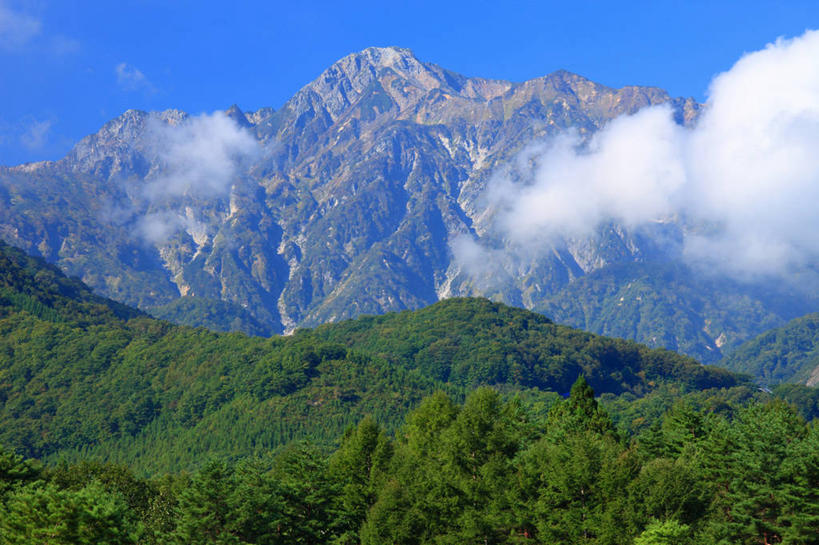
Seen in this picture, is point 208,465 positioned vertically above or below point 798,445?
→ below

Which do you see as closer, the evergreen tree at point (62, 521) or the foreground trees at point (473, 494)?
the evergreen tree at point (62, 521)

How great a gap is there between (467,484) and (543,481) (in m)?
10.2

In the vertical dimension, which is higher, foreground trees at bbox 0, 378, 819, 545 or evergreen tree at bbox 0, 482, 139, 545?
foreground trees at bbox 0, 378, 819, 545

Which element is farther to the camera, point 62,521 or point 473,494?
point 473,494

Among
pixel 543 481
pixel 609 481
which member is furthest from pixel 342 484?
pixel 609 481

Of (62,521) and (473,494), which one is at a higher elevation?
(473,494)

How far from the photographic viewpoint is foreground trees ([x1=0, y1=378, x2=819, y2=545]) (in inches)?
3228

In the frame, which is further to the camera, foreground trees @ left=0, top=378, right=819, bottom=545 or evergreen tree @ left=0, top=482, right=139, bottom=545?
foreground trees @ left=0, top=378, right=819, bottom=545

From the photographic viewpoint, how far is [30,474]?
96.1 metres

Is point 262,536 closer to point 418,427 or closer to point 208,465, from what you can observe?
point 208,465

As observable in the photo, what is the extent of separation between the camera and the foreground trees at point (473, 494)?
82000mm

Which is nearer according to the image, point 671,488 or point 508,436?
point 671,488

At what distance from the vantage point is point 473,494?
98250mm

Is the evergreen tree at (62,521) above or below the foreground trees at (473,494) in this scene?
below
